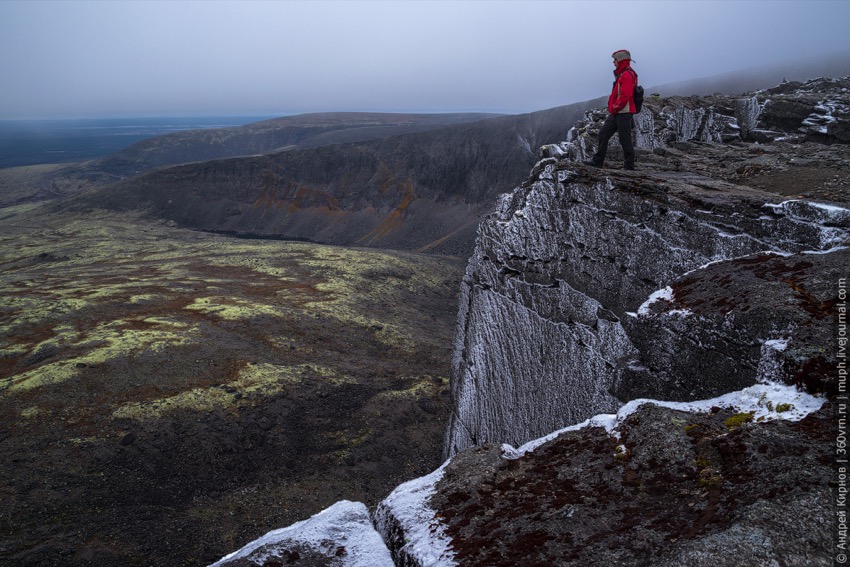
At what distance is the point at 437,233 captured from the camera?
86.6 m

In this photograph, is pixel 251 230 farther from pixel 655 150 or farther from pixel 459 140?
pixel 655 150

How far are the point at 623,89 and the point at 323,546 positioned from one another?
15.0 m

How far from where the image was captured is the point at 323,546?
285 inches

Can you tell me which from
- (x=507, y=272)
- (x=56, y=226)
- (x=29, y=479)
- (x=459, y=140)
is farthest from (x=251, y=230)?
(x=507, y=272)

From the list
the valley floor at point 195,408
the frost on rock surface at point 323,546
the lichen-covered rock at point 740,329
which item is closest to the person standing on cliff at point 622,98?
the lichen-covered rock at point 740,329

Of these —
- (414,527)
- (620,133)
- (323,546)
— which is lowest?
(323,546)

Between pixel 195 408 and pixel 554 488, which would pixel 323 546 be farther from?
pixel 195 408

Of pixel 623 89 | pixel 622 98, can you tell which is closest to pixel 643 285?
pixel 622 98

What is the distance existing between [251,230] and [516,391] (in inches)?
3759

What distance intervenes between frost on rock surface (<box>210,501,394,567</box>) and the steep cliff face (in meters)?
6.40

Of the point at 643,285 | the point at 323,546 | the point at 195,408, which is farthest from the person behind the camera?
the point at 195,408

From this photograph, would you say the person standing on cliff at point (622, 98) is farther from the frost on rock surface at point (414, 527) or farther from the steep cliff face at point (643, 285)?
the frost on rock surface at point (414, 527)

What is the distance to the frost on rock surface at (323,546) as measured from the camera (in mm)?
6906

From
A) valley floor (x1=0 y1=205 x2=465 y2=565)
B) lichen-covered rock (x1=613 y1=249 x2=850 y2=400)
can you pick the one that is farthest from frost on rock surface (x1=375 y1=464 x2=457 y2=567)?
valley floor (x1=0 y1=205 x2=465 y2=565)
